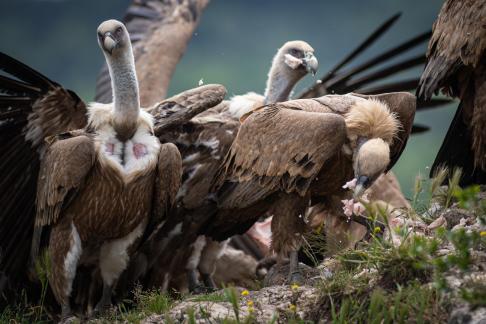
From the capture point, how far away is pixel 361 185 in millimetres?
4934

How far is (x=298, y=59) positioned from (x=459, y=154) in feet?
4.60

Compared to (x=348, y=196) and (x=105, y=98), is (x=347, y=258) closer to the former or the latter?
(x=348, y=196)

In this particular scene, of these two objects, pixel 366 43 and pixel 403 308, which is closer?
pixel 403 308

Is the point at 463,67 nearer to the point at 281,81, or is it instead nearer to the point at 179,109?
the point at 281,81

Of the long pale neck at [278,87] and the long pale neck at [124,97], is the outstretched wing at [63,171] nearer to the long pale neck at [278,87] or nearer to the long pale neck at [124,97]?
the long pale neck at [124,97]

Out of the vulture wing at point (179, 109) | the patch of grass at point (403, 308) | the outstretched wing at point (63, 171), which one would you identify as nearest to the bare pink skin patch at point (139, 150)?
the outstretched wing at point (63, 171)

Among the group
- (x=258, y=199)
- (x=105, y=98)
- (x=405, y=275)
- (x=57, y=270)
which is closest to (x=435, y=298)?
(x=405, y=275)

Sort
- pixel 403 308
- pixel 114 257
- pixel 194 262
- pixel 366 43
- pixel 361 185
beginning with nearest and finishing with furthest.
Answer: pixel 403 308, pixel 361 185, pixel 114 257, pixel 194 262, pixel 366 43

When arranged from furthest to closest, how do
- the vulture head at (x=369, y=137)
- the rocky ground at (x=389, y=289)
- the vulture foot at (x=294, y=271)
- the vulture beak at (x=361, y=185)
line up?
the vulture foot at (x=294, y=271) < the vulture head at (x=369, y=137) < the vulture beak at (x=361, y=185) < the rocky ground at (x=389, y=289)

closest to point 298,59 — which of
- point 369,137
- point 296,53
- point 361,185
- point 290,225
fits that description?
point 296,53

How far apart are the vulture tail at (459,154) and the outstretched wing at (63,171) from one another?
2.36m

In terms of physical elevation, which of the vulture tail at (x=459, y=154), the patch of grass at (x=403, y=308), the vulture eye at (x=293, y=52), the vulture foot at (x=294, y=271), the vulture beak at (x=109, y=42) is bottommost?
the vulture foot at (x=294, y=271)

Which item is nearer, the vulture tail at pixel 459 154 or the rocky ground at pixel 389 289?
the rocky ground at pixel 389 289

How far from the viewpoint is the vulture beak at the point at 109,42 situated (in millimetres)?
5555
